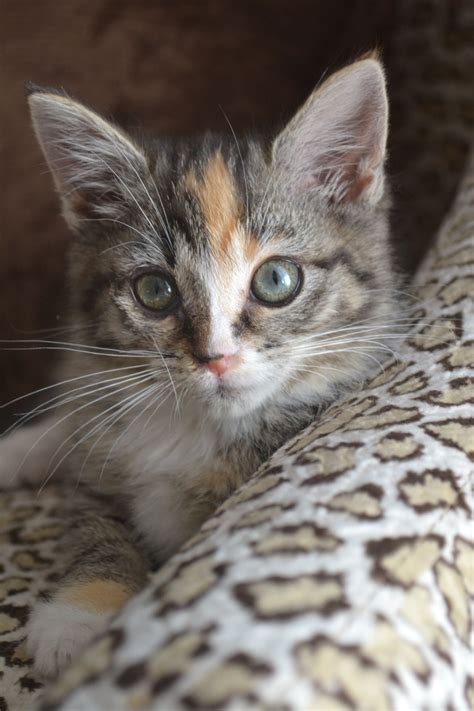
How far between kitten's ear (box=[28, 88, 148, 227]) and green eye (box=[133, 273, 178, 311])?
15 centimetres

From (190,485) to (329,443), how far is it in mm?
338

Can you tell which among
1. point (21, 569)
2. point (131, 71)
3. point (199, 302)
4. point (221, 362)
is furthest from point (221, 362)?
point (131, 71)

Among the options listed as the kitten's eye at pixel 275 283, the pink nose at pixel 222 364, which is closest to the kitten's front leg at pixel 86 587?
the pink nose at pixel 222 364

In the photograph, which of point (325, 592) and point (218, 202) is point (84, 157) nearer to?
point (218, 202)

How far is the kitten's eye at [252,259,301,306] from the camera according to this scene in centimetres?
105

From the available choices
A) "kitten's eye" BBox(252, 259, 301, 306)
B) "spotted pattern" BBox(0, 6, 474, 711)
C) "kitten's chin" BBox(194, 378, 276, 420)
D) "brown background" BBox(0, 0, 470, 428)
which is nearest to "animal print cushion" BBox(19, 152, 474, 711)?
"spotted pattern" BBox(0, 6, 474, 711)

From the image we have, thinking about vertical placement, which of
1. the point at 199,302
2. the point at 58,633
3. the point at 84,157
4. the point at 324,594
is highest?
the point at 84,157

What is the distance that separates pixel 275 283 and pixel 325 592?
53 centimetres

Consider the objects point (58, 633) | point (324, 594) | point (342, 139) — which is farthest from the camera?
point (342, 139)

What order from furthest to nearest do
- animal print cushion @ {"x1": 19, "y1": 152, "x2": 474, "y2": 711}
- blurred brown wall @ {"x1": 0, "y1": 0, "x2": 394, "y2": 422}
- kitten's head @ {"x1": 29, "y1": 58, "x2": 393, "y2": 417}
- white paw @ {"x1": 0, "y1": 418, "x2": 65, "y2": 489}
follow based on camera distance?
blurred brown wall @ {"x1": 0, "y1": 0, "x2": 394, "y2": 422}
white paw @ {"x1": 0, "y1": 418, "x2": 65, "y2": 489}
kitten's head @ {"x1": 29, "y1": 58, "x2": 393, "y2": 417}
animal print cushion @ {"x1": 19, "y1": 152, "x2": 474, "y2": 711}

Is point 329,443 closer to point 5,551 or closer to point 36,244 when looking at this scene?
point 5,551

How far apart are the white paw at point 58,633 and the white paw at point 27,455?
18.3 inches

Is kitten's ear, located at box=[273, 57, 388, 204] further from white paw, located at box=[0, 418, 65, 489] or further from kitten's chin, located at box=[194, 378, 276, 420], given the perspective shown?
white paw, located at box=[0, 418, 65, 489]

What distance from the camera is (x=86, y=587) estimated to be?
3.35 ft
